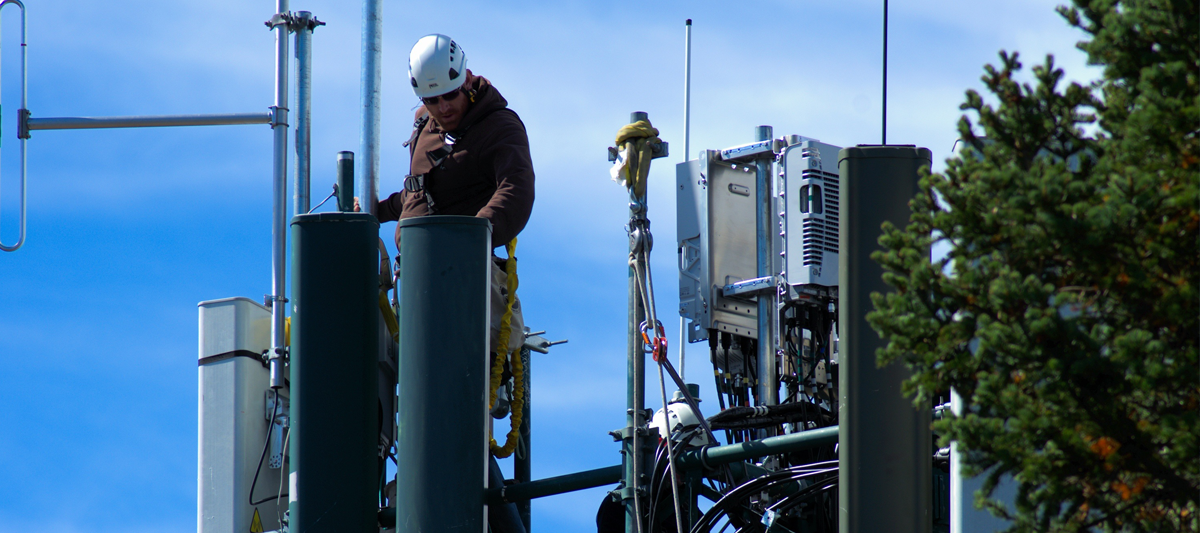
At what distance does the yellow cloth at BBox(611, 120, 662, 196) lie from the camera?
24.2 ft

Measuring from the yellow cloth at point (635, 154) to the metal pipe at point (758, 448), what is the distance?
4.07 ft

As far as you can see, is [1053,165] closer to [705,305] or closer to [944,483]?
[944,483]

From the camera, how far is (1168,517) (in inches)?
187

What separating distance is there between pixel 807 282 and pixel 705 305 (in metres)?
0.81

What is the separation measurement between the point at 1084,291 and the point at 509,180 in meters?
4.07

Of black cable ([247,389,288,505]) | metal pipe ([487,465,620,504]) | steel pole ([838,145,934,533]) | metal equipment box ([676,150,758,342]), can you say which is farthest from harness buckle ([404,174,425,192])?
steel pole ([838,145,934,533])

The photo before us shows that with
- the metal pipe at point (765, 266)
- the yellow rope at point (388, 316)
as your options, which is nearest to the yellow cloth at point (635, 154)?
the yellow rope at point (388, 316)

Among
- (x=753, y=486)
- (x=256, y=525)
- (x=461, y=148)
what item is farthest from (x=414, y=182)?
(x=753, y=486)

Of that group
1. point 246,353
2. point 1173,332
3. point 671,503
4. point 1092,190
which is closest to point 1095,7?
point 1092,190

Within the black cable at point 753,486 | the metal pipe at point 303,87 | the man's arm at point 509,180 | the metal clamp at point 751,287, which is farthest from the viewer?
the metal clamp at point 751,287

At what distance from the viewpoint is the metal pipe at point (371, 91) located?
9031mm

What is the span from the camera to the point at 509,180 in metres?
8.32

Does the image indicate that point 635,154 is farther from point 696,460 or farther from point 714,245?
point 714,245

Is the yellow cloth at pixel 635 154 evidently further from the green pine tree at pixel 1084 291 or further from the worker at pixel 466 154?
the green pine tree at pixel 1084 291
